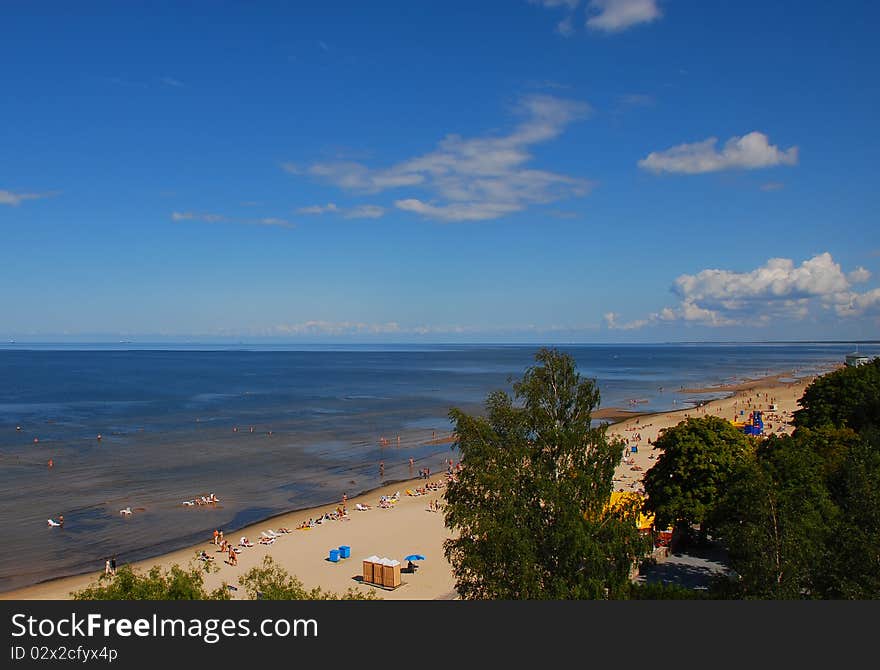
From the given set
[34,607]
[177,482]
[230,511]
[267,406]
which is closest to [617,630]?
[34,607]

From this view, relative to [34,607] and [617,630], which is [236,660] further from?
[617,630]

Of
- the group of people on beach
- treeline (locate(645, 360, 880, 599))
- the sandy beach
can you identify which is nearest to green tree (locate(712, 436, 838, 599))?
treeline (locate(645, 360, 880, 599))

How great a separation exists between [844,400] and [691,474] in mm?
19744

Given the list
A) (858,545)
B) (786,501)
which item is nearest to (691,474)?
(786,501)

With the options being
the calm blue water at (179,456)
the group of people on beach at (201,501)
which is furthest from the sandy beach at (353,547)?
the group of people on beach at (201,501)

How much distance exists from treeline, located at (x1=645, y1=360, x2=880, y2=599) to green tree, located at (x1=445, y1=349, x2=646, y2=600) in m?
2.93

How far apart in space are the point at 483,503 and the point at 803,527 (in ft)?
25.8

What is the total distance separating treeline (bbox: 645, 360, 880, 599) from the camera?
14.2 metres

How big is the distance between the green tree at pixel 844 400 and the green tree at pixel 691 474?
13414 mm

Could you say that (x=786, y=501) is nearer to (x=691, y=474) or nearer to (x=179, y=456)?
(x=691, y=474)

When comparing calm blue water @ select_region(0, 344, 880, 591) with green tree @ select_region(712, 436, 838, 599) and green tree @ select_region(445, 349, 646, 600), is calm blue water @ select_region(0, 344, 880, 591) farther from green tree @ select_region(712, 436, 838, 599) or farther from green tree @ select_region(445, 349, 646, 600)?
green tree @ select_region(712, 436, 838, 599)

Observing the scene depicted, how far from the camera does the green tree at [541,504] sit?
13773mm

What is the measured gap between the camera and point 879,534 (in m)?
14.5

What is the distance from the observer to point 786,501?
16.4 metres
